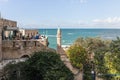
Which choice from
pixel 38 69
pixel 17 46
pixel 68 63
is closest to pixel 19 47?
pixel 17 46

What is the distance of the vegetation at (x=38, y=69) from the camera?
23391 mm

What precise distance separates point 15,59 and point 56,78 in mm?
5798

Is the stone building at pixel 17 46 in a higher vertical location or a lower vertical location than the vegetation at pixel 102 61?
higher

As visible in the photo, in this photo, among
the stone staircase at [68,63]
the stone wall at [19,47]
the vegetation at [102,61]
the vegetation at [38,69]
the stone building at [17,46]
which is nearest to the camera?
the vegetation at [38,69]

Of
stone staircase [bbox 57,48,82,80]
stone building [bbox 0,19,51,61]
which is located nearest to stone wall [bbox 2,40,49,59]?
stone building [bbox 0,19,51,61]

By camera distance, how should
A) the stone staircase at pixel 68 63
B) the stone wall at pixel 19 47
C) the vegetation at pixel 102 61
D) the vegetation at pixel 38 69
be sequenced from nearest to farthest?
1. the vegetation at pixel 38 69
2. the stone wall at pixel 19 47
3. the stone staircase at pixel 68 63
4. the vegetation at pixel 102 61

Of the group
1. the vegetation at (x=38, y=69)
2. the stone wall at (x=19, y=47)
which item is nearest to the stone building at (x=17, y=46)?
the stone wall at (x=19, y=47)

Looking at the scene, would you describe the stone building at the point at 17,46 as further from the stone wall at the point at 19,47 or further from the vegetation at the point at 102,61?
the vegetation at the point at 102,61

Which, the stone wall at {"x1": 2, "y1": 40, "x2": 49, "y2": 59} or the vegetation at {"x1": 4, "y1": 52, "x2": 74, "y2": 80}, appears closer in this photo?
the vegetation at {"x1": 4, "y1": 52, "x2": 74, "y2": 80}

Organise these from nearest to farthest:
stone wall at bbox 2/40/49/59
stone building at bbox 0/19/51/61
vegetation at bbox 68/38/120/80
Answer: stone building at bbox 0/19/51/61 → stone wall at bbox 2/40/49/59 → vegetation at bbox 68/38/120/80

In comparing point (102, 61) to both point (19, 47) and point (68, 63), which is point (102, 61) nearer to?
point (68, 63)

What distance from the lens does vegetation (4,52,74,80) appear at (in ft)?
76.7

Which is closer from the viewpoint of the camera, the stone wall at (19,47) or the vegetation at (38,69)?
the vegetation at (38,69)

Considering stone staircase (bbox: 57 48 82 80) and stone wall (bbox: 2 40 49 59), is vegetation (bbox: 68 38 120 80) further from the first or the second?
stone wall (bbox: 2 40 49 59)
